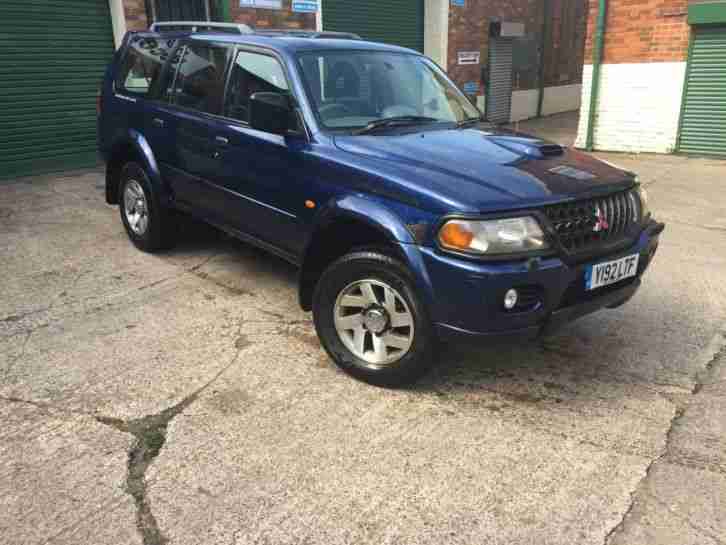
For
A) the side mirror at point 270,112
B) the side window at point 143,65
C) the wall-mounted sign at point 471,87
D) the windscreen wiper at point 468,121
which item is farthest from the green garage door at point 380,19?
the side mirror at point 270,112

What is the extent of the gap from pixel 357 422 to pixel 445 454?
1.58 feet

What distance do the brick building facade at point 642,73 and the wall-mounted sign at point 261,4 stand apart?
219 inches

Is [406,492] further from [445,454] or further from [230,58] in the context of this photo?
[230,58]

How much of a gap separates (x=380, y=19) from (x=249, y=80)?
9.67 m

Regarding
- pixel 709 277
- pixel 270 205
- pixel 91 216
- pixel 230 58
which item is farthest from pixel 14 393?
pixel 709 277

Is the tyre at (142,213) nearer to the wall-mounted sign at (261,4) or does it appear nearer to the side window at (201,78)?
the side window at (201,78)

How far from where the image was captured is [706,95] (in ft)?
35.6

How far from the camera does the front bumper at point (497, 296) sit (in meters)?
2.93

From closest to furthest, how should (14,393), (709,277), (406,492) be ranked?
1. (406,492)
2. (14,393)
3. (709,277)

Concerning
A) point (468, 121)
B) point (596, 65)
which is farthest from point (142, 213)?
point (596, 65)

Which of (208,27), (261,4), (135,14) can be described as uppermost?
(261,4)

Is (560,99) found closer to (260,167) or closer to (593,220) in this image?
(260,167)

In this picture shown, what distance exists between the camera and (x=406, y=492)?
105 inches

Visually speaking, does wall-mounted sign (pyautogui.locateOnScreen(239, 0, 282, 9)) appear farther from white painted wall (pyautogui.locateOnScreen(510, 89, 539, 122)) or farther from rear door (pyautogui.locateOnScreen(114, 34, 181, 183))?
white painted wall (pyautogui.locateOnScreen(510, 89, 539, 122))
